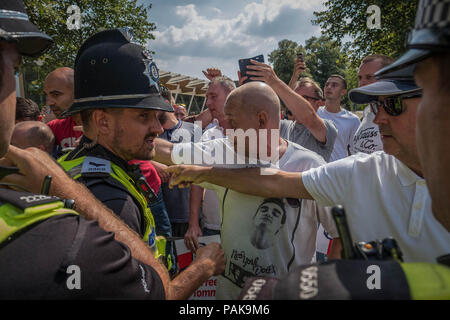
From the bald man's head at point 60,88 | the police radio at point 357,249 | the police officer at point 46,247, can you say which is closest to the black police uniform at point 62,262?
the police officer at point 46,247

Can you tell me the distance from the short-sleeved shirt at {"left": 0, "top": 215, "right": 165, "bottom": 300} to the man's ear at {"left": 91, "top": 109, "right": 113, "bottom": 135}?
97 centimetres

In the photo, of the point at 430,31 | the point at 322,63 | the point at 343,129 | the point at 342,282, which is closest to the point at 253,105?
the point at 430,31

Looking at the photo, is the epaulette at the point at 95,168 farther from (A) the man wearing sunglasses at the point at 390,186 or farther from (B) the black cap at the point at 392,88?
(B) the black cap at the point at 392,88

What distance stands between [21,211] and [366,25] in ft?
49.0

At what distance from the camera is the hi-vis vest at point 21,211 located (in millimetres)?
919

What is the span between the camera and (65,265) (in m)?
0.94

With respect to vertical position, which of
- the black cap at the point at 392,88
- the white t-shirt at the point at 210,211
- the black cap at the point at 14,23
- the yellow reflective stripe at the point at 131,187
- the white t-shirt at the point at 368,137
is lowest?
the white t-shirt at the point at 210,211

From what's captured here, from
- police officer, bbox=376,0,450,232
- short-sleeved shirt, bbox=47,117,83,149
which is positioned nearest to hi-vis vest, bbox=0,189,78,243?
police officer, bbox=376,0,450,232

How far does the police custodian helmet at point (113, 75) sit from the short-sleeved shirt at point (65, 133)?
227 centimetres

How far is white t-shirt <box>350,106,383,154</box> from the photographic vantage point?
397 centimetres

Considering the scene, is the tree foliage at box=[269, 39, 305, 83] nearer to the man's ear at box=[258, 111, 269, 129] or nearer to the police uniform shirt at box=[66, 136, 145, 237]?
the man's ear at box=[258, 111, 269, 129]

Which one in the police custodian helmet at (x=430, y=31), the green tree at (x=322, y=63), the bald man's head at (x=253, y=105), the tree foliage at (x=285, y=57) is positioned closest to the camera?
the police custodian helmet at (x=430, y=31)
